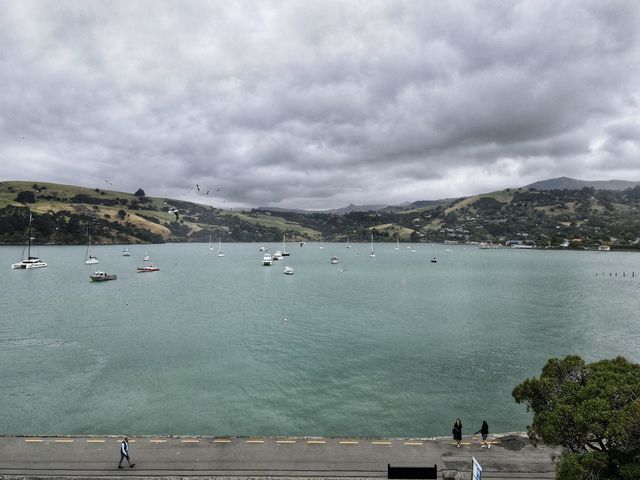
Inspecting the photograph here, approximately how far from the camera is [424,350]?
173 ft

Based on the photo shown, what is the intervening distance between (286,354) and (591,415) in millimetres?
39429

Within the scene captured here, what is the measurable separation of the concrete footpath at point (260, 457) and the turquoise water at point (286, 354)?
21.9 ft

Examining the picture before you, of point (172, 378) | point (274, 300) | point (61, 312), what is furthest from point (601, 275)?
point (61, 312)

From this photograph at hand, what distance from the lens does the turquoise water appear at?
109ft

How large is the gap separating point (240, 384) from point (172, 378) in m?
7.81

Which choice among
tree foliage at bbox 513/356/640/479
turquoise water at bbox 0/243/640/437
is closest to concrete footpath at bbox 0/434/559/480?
tree foliage at bbox 513/356/640/479

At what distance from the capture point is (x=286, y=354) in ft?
168

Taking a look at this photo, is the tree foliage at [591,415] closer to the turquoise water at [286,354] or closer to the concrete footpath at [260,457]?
the concrete footpath at [260,457]

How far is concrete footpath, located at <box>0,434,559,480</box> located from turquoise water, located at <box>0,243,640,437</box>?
667cm

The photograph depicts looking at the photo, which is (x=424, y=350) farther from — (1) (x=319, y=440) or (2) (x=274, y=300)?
(2) (x=274, y=300)

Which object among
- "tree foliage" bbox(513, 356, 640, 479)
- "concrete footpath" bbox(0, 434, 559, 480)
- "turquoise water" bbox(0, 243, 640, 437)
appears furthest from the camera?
"turquoise water" bbox(0, 243, 640, 437)

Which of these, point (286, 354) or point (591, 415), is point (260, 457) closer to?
point (591, 415)

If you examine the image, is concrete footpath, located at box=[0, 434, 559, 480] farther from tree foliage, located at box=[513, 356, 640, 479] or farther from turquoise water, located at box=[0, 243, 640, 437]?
turquoise water, located at box=[0, 243, 640, 437]

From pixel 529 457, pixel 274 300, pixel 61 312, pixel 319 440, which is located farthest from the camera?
pixel 274 300
